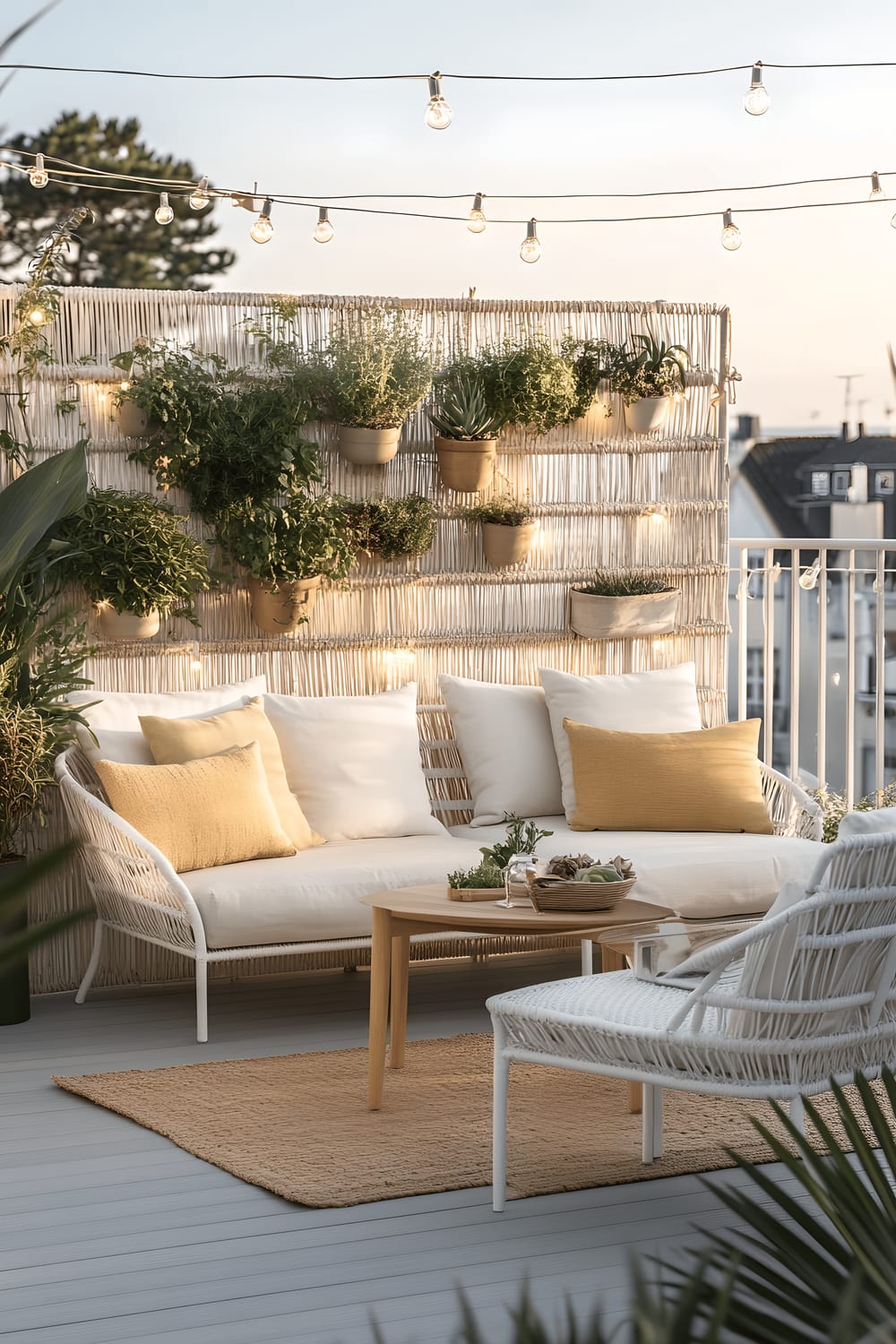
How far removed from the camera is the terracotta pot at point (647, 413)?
5.91m

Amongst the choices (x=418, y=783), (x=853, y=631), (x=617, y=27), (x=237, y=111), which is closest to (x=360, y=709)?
(x=418, y=783)

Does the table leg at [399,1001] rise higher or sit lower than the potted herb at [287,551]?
lower

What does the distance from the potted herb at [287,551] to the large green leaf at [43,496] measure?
66cm

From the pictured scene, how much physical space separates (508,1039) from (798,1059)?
602mm

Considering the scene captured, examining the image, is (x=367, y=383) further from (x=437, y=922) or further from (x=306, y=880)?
(x=437, y=922)

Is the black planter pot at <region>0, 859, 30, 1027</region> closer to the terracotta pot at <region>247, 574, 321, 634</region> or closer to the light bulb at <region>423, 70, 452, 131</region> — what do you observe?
the terracotta pot at <region>247, 574, 321, 634</region>

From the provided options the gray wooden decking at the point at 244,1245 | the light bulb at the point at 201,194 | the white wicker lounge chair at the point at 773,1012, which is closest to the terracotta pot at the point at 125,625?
the light bulb at the point at 201,194

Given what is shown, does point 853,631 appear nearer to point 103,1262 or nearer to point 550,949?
point 550,949

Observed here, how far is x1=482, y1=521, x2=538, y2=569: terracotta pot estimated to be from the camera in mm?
5660

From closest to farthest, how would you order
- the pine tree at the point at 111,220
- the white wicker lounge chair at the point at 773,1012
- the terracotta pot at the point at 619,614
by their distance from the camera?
the white wicker lounge chair at the point at 773,1012
the terracotta pot at the point at 619,614
the pine tree at the point at 111,220

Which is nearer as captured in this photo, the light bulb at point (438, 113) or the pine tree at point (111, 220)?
the light bulb at point (438, 113)

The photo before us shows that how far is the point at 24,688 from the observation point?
4.80 m

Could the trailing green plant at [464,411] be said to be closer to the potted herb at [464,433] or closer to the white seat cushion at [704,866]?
the potted herb at [464,433]

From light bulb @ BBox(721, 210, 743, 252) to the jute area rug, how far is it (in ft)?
9.89
